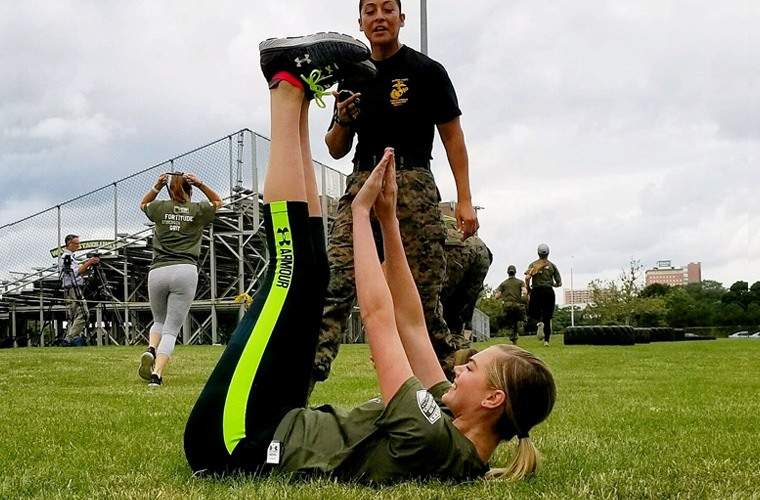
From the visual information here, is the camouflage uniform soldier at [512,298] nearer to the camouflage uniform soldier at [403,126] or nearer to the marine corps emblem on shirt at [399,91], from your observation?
the camouflage uniform soldier at [403,126]

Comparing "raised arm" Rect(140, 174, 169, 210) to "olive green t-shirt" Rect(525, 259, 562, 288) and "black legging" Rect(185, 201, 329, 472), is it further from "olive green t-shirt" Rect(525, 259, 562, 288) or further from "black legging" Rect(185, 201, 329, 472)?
"olive green t-shirt" Rect(525, 259, 562, 288)

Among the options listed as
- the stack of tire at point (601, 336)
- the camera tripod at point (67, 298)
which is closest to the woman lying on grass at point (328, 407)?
the stack of tire at point (601, 336)

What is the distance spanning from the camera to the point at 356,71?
3707 mm

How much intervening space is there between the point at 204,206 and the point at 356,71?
5191 mm

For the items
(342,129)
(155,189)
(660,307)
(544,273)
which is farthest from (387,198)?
(660,307)

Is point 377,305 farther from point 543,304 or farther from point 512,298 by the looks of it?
point 512,298

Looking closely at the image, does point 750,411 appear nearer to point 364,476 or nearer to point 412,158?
point 412,158

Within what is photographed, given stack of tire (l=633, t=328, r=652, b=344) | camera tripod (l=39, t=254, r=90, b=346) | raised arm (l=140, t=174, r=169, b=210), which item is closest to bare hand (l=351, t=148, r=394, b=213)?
raised arm (l=140, t=174, r=169, b=210)

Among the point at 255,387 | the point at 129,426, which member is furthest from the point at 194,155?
the point at 255,387

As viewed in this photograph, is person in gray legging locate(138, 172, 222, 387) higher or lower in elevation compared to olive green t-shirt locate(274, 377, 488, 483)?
higher

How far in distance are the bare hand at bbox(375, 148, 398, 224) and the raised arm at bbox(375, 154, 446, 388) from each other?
0.07 metres

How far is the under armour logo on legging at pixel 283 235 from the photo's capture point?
319 centimetres

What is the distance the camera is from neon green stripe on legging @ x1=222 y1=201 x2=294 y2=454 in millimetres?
2973

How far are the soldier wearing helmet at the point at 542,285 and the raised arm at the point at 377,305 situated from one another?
1493 cm
